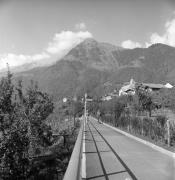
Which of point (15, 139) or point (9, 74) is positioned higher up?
point (9, 74)

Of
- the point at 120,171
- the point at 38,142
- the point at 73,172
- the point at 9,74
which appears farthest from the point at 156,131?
the point at 73,172

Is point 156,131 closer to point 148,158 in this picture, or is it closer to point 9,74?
point 148,158

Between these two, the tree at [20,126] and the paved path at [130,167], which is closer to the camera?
the paved path at [130,167]

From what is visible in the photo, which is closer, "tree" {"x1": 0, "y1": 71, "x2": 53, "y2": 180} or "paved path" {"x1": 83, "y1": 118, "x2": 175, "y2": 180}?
"paved path" {"x1": 83, "y1": 118, "x2": 175, "y2": 180}

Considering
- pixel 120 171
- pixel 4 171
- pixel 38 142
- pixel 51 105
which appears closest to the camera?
→ pixel 120 171

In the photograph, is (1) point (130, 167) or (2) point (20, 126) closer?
(1) point (130, 167)

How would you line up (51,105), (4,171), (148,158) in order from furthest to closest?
(51,105) → (4,171) → (148,158)

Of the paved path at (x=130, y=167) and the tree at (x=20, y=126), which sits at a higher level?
the tree at (x=20, y=126)

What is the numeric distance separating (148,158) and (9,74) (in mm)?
9586

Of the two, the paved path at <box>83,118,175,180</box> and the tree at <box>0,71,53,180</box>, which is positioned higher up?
the tree at <box>0,71,53,180</box>

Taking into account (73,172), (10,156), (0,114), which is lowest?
(10,156)

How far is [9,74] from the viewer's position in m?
17.1

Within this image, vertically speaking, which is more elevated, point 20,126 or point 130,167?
point 20,126

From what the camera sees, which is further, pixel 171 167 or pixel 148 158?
pixel 148 158
